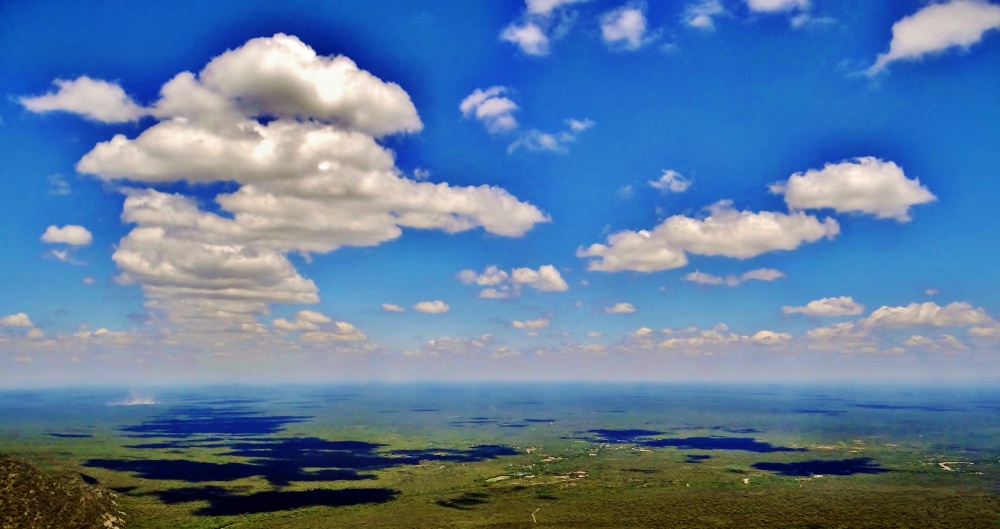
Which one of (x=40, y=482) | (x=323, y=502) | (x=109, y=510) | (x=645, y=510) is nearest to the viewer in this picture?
(x=40, y=482)

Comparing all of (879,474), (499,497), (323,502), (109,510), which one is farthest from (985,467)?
(109,510)

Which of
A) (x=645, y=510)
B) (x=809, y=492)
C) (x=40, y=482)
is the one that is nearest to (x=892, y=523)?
(x=809, y=492)

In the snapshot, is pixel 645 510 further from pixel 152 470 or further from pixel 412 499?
pixel 152 470

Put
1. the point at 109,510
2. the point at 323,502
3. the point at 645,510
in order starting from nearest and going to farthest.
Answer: the point at 109,510
the point at 645,510
the point at 323,502

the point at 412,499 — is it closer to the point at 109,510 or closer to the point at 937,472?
the point at 109,510

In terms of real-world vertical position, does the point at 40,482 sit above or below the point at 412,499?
above

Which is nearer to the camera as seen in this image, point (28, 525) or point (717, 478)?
point (28, 525)
